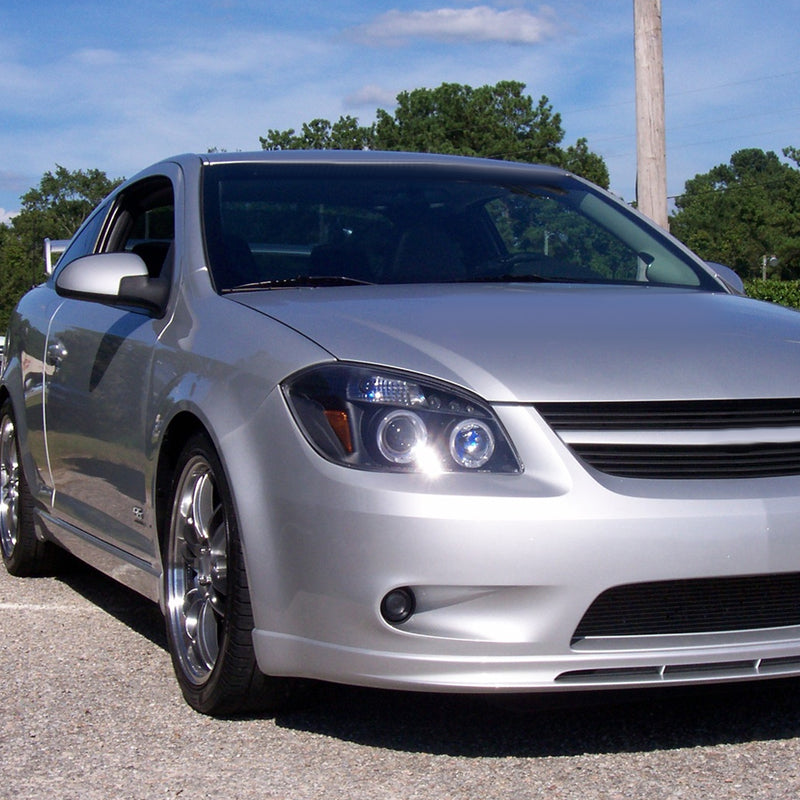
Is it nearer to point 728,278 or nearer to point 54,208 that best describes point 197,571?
point 728,278

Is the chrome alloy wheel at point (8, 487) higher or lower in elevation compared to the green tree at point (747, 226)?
lower

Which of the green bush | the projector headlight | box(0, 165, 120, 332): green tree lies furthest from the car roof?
box(0, 165, 120, 332): green tree

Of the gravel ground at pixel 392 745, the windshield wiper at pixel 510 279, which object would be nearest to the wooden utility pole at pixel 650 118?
the windshield wiper at pixel 510 279

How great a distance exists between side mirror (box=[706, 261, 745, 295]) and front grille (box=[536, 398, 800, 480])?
1.56 meters

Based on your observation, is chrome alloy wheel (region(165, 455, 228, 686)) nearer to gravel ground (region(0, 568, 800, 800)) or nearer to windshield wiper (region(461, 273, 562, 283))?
gravel ground (region(0, 568, 800, 800))

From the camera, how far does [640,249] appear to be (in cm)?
484

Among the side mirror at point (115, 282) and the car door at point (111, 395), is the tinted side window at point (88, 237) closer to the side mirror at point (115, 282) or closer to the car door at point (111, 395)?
the car door at point (111, 395)

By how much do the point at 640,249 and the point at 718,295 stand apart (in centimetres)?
58

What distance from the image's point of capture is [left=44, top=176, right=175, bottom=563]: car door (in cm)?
421

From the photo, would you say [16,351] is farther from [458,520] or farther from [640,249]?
[458,520]

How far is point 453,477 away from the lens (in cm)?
307

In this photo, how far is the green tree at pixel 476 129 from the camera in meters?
92.3

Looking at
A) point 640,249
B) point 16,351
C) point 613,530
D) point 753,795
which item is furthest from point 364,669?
point 16,351

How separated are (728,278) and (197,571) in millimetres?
2193
